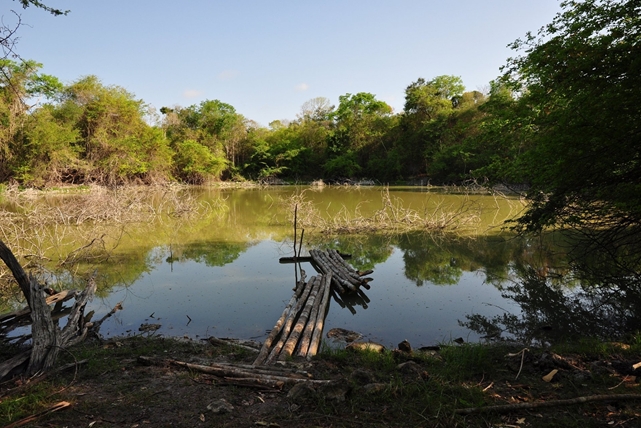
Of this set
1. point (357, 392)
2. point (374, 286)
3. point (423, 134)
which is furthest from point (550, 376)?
point (423, 134)

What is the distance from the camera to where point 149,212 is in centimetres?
2084

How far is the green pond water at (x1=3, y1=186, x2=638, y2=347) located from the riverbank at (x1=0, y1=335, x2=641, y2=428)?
168 cm

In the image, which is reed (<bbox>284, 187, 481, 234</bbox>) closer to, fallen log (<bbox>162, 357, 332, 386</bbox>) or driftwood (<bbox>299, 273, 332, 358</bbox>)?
driftwood (<bbox>299, 273, 332, 358</bbox>)

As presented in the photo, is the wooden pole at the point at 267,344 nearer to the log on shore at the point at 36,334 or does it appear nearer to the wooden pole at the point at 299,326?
the wooden pole at the point at 299,326

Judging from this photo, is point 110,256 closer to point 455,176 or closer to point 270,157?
point 455,176

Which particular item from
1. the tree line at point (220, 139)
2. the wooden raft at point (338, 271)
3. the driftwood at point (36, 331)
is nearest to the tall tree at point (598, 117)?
the wooden raft at point (338, 271)

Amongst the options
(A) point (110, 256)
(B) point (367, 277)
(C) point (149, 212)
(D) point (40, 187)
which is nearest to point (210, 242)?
(A) point (110, 256)

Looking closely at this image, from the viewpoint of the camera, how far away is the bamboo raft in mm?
5258

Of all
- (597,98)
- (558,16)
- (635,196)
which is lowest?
(635,196)

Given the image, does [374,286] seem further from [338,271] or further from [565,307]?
[565,307]

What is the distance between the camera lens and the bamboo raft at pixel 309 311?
526cm

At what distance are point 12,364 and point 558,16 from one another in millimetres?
12168

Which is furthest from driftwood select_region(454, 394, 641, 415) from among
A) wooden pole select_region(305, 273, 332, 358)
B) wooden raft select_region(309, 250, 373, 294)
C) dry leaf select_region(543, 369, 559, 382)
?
wooden raft select_region(309, 250, 373, 294)

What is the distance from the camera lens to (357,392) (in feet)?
12.1
